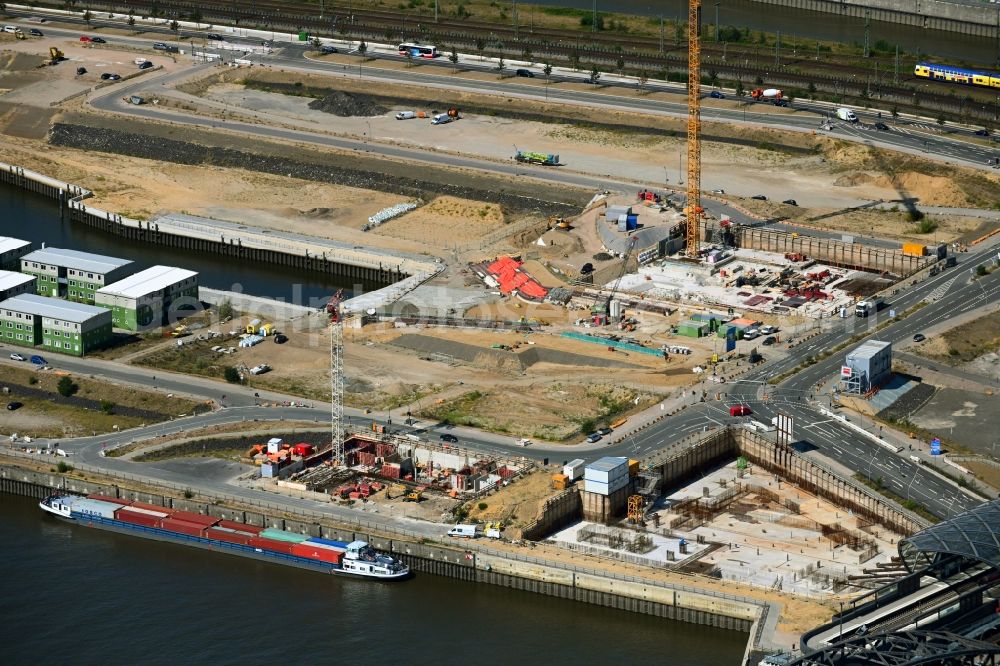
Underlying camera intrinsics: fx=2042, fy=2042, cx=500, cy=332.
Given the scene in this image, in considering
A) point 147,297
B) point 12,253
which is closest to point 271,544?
point 147,297

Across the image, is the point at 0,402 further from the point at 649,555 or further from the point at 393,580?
the point at 649,555

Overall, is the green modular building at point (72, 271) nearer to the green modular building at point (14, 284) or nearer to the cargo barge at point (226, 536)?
the green modular building at point (14, 284)

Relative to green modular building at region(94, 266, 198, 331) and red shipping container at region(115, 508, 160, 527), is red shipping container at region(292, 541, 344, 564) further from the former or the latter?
green modular building at region(94, 266, 198, 331)

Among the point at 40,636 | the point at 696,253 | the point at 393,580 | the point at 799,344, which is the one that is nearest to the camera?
the point at 40,636

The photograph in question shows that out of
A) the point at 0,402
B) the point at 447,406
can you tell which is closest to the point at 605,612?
the point at 447,406

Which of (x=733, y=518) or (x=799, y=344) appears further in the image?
(x=799, y=344)

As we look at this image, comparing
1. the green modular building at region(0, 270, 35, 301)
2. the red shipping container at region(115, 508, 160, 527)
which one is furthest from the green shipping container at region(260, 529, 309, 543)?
the green modular building at region(0, 270, 35, 301)
